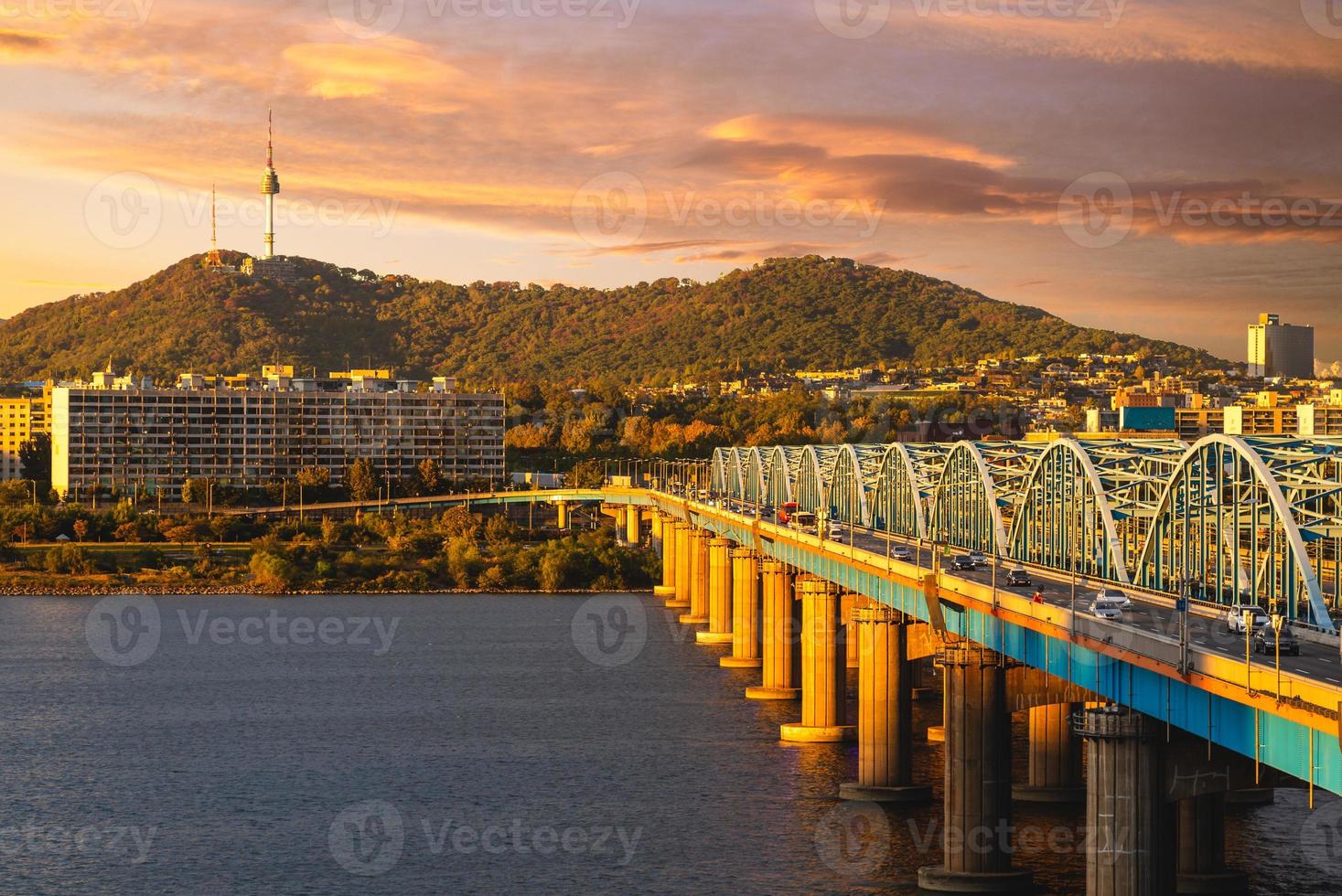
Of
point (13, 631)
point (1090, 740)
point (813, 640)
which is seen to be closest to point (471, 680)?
point (813, 640)

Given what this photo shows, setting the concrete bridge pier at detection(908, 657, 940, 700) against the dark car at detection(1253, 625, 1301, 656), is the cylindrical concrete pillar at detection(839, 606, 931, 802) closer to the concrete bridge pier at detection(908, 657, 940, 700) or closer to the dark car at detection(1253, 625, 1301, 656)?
the concrete bridge pier at detection(908, 657, 940, 700)

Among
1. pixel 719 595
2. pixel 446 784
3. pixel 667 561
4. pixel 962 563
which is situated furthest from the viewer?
pixel 667 561

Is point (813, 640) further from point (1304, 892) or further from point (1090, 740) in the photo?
point (1090, 740)

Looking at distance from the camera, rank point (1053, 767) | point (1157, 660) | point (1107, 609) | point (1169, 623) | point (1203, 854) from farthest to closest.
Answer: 1. point (1053, 767)
2. point (1203, 854)
3. point (1107, 609)
4. point (1169, 623)
5. point (1157, 660)

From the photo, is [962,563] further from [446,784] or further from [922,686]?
[922,686]

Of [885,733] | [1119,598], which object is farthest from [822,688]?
[1119,598]

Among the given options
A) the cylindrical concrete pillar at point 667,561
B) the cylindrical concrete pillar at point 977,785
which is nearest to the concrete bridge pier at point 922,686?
the cylindrical concrete pillar at point 977,785
